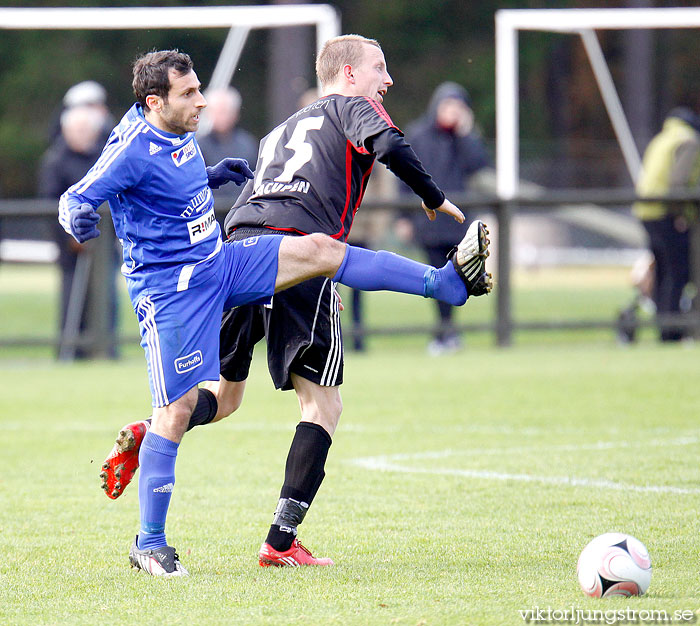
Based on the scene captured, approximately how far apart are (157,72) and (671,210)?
9.45 m

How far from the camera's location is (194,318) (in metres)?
4.64

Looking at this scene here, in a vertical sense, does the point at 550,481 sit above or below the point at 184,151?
below

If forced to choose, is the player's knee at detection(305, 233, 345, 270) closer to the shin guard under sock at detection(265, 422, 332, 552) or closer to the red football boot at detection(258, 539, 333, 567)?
the shin guard under sock at detection(265, 422, 332, 552)

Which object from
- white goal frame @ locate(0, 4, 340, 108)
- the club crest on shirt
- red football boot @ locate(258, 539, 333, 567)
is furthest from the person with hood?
the club crest on shirt

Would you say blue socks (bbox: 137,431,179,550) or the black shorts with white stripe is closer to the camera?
blue socks (bbox: 137,431,179,550)

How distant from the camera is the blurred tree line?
32.0 m

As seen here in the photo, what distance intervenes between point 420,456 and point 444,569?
2.64 meters

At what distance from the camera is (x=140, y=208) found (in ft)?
15.3

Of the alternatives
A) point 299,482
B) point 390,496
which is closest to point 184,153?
point 299,482

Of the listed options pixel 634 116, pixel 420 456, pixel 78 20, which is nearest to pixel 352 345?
pixel 78 20

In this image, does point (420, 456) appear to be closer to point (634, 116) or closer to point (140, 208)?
point (140, 208)

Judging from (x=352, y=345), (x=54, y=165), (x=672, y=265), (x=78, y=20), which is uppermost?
(x=78, y=20)

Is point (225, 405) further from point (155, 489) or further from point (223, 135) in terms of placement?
point (223, 135)

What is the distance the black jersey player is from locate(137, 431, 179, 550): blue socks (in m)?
0.18
